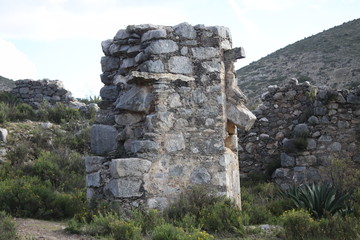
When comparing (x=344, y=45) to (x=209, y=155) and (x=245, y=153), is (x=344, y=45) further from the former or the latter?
(x=209, y=155)

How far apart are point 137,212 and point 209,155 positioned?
4.50 feet

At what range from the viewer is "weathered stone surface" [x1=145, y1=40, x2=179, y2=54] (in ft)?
21.6

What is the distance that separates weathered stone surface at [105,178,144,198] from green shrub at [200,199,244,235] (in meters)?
0.93

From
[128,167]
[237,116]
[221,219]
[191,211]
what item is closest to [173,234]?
[221,219]

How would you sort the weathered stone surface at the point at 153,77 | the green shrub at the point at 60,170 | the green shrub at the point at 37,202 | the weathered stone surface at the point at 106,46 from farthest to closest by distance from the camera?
the green shrub at the point at 60,170 → the weathered stone surface at the point at 106,46 → the green shrub at the point at 37,202 → the weathered stone surface at the point at 153,77

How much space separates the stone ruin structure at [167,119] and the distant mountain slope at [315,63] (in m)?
19.4

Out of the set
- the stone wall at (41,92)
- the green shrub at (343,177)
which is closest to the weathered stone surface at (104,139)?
the green shrub at (343,177)

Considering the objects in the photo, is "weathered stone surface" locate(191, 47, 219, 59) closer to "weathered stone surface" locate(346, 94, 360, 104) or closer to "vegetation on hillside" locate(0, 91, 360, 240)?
"vegetation on hillside" locate(0, 91, 360, 240)

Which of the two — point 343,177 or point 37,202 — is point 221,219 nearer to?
point 37,202

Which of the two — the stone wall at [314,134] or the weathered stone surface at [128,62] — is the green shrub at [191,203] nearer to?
the weathered stone surface at [128,62]

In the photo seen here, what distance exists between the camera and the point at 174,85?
6.63 meters

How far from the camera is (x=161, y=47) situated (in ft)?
21.7

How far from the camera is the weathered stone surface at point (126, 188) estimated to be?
20.2 feet

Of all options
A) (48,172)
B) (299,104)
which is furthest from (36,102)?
(299,104)
